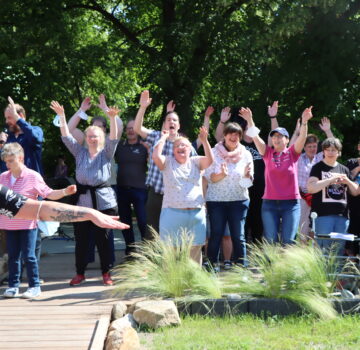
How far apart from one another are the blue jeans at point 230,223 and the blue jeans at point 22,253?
76.2 inches

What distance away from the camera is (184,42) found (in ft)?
45.5

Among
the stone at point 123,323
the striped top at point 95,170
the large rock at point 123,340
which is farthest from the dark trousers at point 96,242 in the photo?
the large rock at point 123,340

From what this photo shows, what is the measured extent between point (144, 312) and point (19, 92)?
9179mm

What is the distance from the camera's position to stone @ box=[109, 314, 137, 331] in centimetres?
480

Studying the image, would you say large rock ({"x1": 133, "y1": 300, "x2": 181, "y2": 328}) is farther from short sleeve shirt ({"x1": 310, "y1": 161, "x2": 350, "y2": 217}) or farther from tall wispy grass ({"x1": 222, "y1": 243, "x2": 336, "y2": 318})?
short sleeve shirt ({"x1": 310, "y1": 161, "x2": 350, "y2": 217})

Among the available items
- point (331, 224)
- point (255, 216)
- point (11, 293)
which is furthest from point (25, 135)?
point (331, 224)

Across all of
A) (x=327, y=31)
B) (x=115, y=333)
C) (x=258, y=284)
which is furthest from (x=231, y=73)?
(x=115, y=333)

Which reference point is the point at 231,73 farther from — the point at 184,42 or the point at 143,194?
the point at 143,194

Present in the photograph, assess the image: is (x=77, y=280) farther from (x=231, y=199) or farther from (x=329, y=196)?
(x=329, y=196)

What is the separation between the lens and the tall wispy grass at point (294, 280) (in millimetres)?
5572

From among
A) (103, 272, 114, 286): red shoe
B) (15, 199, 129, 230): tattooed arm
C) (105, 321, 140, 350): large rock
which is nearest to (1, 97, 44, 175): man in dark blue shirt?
(103, 272, 114, 286): red shoe

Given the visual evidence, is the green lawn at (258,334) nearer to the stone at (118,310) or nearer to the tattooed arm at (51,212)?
the stone at (118,310)

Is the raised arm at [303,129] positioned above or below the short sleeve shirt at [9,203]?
above

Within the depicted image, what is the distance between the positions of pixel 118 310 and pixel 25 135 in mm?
2556
